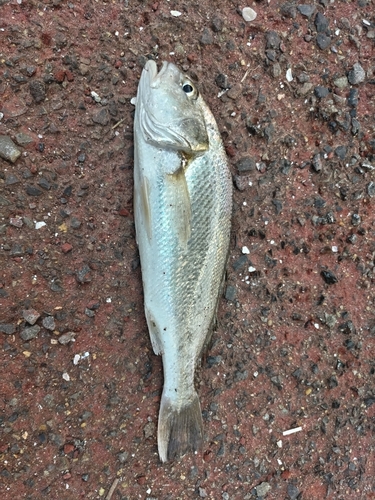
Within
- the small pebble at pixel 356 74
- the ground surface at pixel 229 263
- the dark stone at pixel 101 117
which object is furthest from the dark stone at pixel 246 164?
the small pebble at pixel 356 74

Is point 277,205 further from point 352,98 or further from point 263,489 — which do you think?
point 263,489

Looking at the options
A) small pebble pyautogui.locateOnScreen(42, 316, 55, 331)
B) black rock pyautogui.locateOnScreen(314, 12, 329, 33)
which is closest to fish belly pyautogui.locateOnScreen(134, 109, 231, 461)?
small pebble pyautogui.locateOnScreen(42, 316, 55, 331)

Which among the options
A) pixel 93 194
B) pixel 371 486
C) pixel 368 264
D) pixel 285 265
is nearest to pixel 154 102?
pixel 93 194

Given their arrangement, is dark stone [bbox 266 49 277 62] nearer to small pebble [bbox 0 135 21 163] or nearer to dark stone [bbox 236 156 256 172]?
dark stone [bbox 236 156 256 172]

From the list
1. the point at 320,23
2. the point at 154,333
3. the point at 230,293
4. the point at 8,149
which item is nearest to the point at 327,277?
the point at 230,293

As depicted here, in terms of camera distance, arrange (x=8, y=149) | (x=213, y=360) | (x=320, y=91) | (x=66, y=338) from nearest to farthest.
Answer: (x=8, y=149) < (x=66, y=338) < (x=213, y=360) < (x=320, y=91)

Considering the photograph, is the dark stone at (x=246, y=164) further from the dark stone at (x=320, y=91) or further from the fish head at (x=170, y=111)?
the dark stone at (x=320, y=91)

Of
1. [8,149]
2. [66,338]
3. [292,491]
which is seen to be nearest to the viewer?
[8,149]
